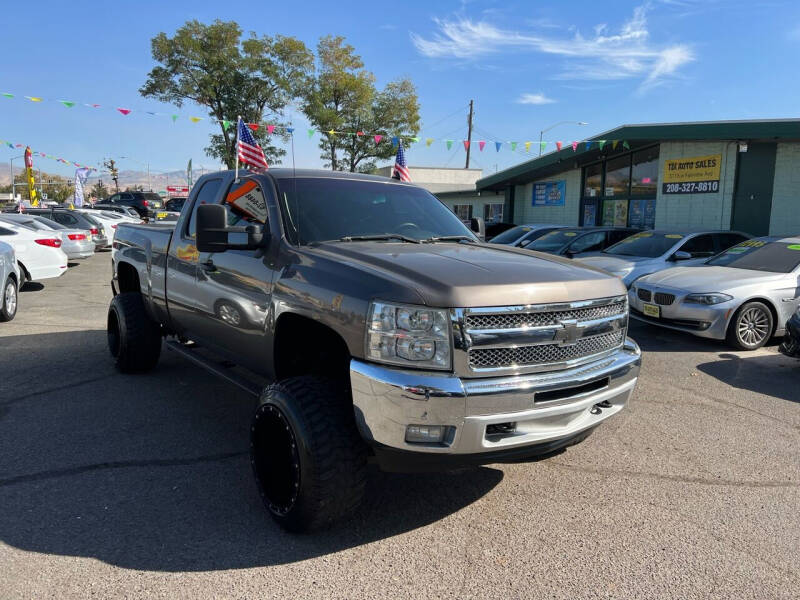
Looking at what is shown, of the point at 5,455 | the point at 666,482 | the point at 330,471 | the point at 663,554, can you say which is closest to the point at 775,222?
the point at 666,482

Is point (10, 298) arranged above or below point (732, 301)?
below

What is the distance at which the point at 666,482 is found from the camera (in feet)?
12.7

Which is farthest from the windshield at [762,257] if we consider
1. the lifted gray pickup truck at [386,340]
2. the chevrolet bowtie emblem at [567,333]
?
the chevrolet bowtie emblem at [567,333]

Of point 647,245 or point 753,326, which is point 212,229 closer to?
point 753,326

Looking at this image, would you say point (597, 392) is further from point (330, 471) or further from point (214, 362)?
point (214, 362)

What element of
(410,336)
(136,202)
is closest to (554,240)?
(410,336)

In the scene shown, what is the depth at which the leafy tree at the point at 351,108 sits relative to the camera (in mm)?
34375

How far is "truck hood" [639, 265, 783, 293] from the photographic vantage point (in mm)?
7817

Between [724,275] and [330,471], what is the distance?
728 centimetres

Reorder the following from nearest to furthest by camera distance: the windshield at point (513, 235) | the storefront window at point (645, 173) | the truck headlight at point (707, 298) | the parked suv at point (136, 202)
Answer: the truck headlight at point (707, 298) → the windshield at point (513, 235) → the storefront window at point (645, 173) → the parked suv at point (136, 202)

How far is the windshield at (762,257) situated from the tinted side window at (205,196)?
7418mm

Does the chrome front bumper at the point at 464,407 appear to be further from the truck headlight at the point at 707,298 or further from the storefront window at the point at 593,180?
the storefront window at the point at 593,180

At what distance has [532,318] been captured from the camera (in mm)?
2982

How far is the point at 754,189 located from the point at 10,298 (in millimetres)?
15156
